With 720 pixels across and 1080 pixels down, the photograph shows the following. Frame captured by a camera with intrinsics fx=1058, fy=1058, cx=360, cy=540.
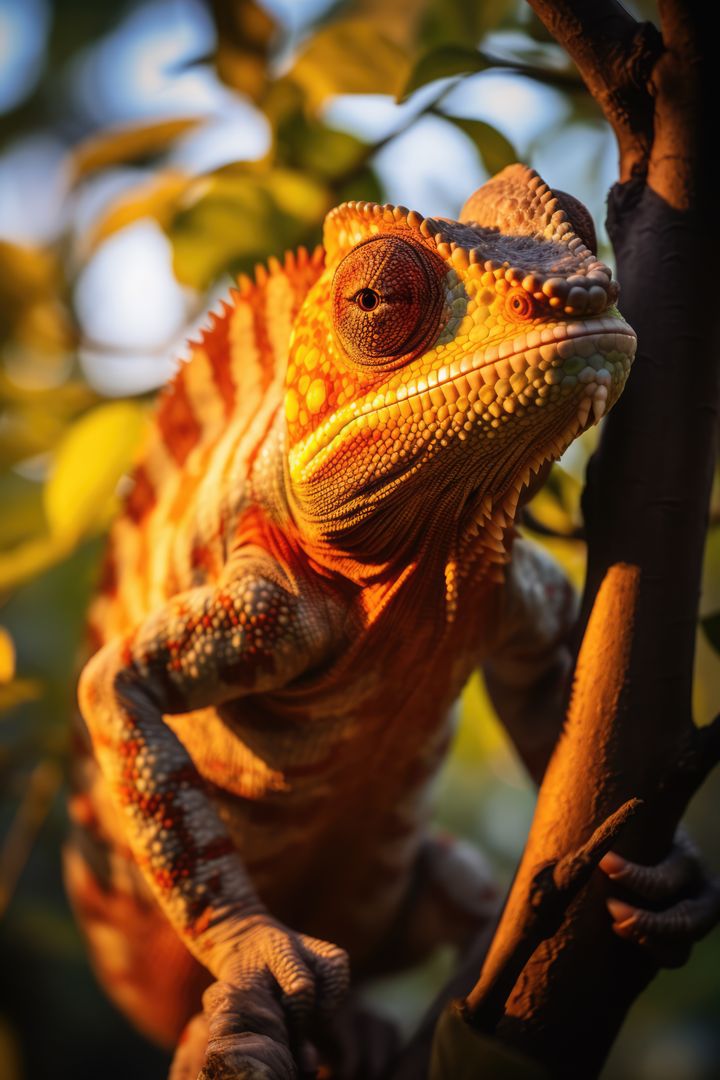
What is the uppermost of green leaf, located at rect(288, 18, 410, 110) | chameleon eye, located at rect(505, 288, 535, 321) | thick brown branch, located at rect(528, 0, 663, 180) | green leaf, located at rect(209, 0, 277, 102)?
green leaf, located at rect(209, 0, 277, 102)

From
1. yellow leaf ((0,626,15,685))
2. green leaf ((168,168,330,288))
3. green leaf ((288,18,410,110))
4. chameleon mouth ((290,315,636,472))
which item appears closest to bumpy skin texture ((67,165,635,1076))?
chameleon mouth ((290,315,636,472))

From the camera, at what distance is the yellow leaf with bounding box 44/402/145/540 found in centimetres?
→ 133

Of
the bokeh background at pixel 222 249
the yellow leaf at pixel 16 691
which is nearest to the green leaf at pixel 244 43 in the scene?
the bokeh background at pixel 222 249

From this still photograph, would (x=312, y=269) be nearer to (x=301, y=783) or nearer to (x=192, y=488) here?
(x=192, y=488)

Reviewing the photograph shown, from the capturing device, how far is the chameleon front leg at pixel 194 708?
0.93 metres

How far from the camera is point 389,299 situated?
82 centimetres

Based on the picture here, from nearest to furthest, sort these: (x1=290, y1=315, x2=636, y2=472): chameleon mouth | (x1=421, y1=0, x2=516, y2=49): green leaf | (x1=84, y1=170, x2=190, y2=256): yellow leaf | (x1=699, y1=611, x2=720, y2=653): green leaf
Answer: (x1=290, y1=315, x2=636, y2=472): chameleon mouth < (x1=699, y1=611, x2=720, y2=653): green leaf < (x1=421, y1=0, x2=516, y2=49): green leaf < (x1=84, y1=170, x2=190, y2=256): yellow leaf

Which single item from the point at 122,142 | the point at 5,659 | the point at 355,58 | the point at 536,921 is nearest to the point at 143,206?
the point at 122,142

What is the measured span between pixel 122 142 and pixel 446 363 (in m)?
0.88

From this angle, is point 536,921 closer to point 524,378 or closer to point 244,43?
point 524,378

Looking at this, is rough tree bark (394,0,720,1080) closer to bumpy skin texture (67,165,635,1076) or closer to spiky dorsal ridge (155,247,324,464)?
bumpy skin texture (67,165,635,1076)

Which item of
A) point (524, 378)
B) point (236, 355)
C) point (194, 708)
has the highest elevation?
point (236, 355)

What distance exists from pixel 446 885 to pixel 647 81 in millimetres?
1008

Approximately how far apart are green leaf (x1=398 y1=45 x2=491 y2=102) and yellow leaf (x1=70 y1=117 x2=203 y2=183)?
1.74 ft
